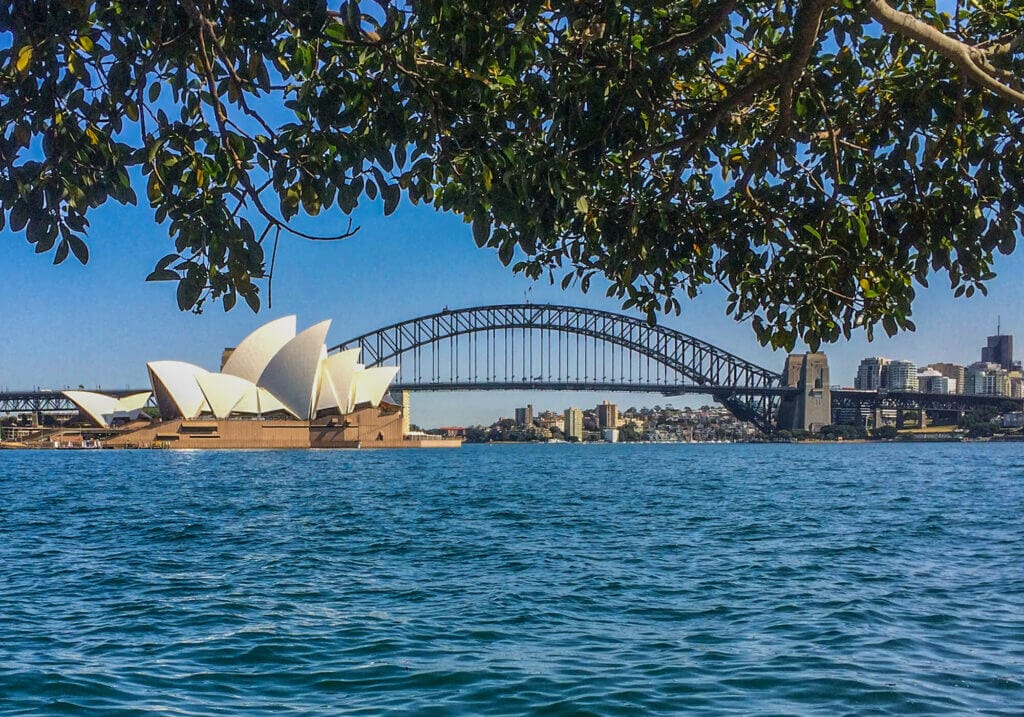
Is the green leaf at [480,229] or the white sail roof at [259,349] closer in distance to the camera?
the green leaf at [480,229]

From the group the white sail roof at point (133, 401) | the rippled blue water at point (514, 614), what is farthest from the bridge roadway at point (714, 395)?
the rippled blue water at point (514, 614)

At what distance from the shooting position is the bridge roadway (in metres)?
84.1

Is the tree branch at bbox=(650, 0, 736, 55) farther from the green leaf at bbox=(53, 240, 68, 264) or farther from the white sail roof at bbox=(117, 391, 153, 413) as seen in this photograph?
the white sail roof at bbox=(117, 391, 153, 413)

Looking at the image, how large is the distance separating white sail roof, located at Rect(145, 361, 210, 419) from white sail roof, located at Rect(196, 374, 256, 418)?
2.97ft

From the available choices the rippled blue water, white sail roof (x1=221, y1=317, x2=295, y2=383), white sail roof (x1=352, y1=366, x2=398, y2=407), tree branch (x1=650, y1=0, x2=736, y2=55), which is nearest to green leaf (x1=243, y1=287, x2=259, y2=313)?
tree branch (x1=650, y1=0, x2=736, y2=55)

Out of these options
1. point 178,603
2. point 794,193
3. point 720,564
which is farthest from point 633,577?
point 794,193

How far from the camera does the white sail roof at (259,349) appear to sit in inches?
2584

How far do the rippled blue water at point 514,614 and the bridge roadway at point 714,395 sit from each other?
217 feet

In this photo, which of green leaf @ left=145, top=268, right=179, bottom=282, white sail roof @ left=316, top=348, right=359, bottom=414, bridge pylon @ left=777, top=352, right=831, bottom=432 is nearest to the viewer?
green leaf @ left=145, top=268, right=179, bottom=282

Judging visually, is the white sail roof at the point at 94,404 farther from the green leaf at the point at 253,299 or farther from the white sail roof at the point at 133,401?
the green leaf at the point at 253,299

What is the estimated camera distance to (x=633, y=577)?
10.1 metres

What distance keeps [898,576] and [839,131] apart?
646 cm

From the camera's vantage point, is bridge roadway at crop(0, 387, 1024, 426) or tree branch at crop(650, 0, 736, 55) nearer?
tree branch at crop(650, 0, 736, 55)

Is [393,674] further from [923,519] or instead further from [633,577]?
[923,519]
